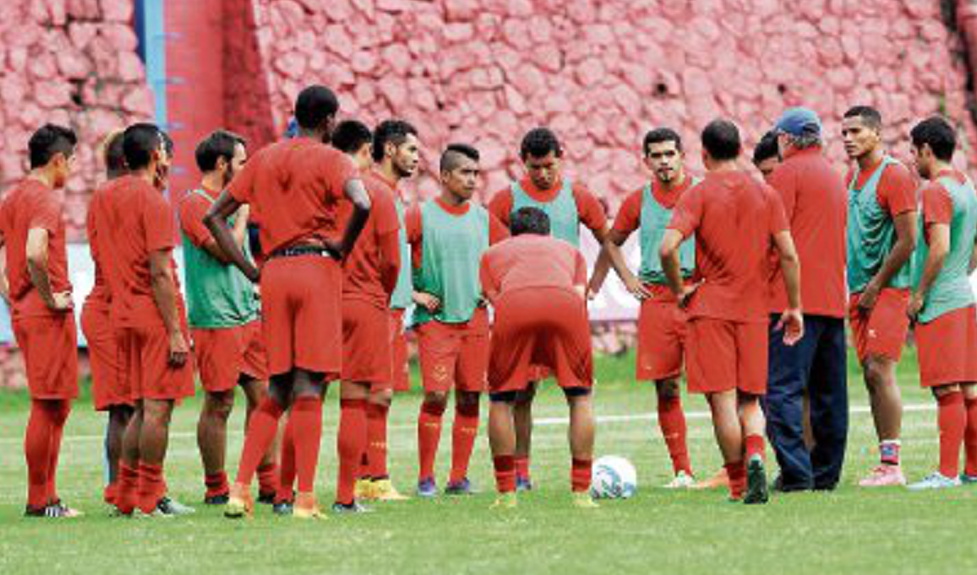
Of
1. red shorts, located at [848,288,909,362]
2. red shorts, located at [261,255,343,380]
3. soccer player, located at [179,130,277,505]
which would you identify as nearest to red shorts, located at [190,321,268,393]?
soccer player, located at [179,130,277,505]

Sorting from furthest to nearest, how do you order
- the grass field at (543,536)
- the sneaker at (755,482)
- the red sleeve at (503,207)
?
the red sleeve at (503,207), the sneaker at (755,482), the grass field at (543,536)

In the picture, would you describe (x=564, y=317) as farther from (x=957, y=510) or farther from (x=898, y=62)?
(x=898, y=62)

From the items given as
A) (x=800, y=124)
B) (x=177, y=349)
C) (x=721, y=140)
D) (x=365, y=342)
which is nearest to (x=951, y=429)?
(x=800, y=124)

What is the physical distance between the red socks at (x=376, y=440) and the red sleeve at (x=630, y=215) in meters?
1.91

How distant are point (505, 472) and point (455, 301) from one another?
2081 mm

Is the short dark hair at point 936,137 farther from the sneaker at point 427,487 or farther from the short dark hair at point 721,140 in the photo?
the sneaker at point 427,487

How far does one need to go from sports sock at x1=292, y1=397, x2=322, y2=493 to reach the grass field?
0.87 ft

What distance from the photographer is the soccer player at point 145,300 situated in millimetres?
12398

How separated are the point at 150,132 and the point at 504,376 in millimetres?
2216

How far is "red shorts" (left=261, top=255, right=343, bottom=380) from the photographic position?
1184cm

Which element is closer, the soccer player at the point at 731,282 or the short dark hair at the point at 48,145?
the soccer player at the point at 731,282

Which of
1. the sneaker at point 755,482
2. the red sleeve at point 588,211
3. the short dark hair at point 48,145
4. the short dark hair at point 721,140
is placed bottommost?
the sneaker at point 755,482

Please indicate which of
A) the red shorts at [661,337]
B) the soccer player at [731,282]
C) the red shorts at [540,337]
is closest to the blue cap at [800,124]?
the soccer player at [731,282]

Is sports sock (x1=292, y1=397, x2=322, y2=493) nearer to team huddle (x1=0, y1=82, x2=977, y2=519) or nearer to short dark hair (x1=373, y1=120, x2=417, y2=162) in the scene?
team huddle (x1=0, y1=82, x2=977, y2=519)
